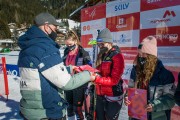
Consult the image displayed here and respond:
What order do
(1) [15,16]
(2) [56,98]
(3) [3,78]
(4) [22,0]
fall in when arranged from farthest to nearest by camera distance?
1. (4) [22,0]
2. (1) [15,16]
3. (3) [3,78]
4. (2) [56,98]

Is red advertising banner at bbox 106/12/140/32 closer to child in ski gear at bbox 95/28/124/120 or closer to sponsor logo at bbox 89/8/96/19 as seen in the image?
sponsor logo at bbox 89/8/96/19

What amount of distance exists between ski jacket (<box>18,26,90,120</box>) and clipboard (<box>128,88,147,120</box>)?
721 millimetres

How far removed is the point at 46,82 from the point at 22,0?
156876 millimetres

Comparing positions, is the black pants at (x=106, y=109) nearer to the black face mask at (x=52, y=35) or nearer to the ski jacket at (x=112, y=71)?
the ski jacket at (x=112, y=71)

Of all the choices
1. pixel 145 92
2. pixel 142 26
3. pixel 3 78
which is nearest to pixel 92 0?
pixel 3 78

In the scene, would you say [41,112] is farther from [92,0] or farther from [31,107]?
[92,0]

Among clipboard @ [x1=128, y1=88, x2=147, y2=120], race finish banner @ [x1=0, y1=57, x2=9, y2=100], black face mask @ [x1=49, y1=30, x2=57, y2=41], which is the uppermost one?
black face mask @ [x1=49, y1=30, x2=57, y2=41]

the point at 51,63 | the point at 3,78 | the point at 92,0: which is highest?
the point at 92,0

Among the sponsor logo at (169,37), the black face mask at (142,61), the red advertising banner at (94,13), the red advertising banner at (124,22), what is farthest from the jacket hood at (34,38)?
the red advertising banner at (94,13)

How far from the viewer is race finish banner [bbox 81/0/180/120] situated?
365 centimetres

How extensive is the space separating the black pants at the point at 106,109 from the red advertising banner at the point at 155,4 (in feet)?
5.31

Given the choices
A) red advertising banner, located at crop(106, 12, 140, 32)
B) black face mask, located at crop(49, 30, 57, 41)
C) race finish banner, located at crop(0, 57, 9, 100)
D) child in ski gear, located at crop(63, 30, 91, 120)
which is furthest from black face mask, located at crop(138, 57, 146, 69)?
race finish banner, located at crop(0, 57, 9, 100)

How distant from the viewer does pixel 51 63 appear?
217 cm

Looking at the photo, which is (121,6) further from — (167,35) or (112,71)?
(112,71)
